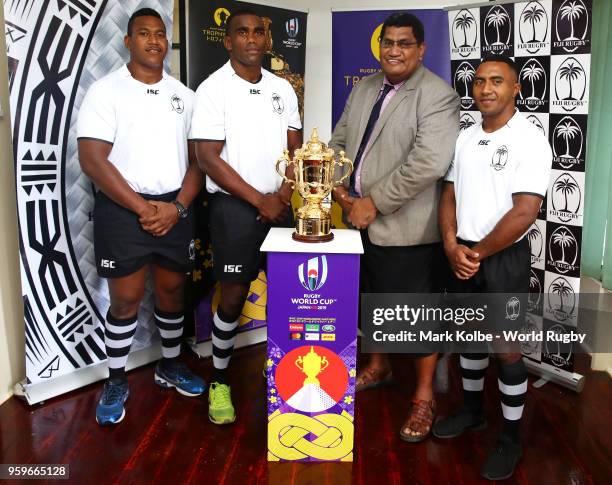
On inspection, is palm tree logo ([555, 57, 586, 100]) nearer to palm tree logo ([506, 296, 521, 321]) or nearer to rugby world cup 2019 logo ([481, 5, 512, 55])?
rugby world cup 2019 logo ([481, 5, 512, 55])

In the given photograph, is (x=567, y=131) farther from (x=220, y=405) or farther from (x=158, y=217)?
(x=220, y=405)

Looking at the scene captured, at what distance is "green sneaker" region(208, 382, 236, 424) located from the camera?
248 cm

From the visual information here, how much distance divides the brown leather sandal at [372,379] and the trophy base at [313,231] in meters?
0.98

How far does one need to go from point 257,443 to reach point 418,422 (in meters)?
0.70

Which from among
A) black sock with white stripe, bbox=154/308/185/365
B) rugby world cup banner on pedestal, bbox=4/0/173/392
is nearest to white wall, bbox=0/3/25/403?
rugby world cup banner on pedestal, bbox=4/0/173/392

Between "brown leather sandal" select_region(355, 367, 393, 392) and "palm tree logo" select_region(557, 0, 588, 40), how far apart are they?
5.97 ft

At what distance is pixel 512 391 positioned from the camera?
7.13 ft

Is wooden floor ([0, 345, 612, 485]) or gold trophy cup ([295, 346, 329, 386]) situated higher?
gold trophy cup ([295, 346, 329, 386])

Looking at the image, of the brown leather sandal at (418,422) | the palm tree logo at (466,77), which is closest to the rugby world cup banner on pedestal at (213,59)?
the palm tree logo at (466,77)

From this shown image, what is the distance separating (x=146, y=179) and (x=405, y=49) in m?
1.22

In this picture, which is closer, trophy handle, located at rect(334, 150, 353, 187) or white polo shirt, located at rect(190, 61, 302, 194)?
trophy handle, located at rect(334, 150, 353, 187)

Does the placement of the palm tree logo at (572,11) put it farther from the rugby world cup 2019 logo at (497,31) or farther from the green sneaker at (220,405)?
the green sneaker at (220,405)

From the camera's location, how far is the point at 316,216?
85.0 inches

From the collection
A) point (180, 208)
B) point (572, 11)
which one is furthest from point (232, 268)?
point (572, 11)
